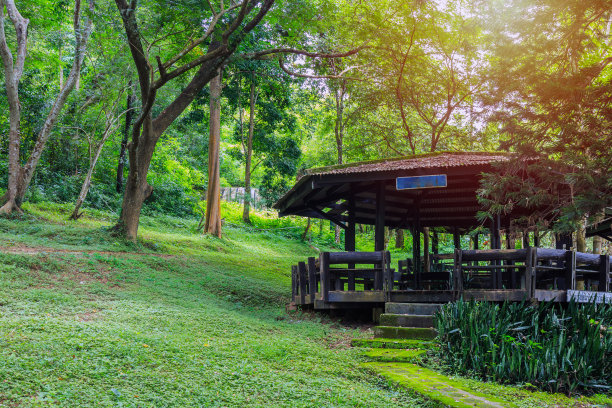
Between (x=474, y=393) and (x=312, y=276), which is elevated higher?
(x=312, y=276)

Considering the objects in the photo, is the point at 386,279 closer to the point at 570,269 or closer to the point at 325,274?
the point at 325,274

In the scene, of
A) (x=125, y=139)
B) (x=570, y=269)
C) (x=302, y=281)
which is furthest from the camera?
(x=125, y=139)

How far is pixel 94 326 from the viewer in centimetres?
673

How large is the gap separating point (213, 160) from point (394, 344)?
590 inches

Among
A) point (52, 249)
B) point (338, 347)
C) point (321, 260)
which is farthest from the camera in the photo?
point (52, 249)

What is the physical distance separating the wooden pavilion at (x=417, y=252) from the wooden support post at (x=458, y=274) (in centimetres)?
1

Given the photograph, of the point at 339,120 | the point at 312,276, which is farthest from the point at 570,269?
the point at 339,120

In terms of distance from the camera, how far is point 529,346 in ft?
18.9

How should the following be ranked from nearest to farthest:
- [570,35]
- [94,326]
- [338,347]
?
[94,326]
[570,35]
[338,347]

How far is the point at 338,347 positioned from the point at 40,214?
14.6m

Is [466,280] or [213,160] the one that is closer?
[466,280]

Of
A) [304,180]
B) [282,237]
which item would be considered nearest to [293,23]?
[304,180]

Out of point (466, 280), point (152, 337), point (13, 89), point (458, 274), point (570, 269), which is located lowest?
point (152, 337)

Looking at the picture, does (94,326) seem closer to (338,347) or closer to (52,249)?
(338,347)
